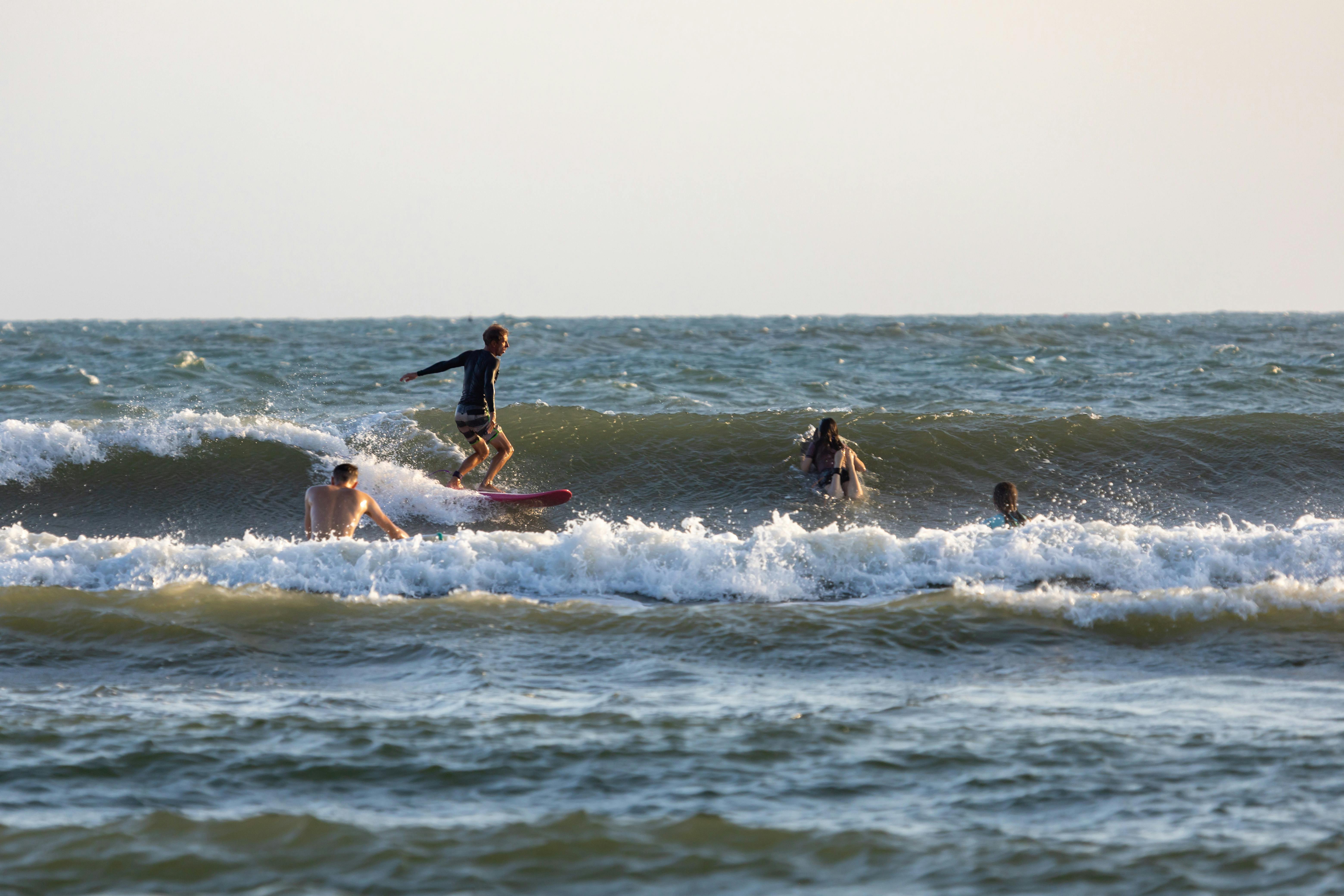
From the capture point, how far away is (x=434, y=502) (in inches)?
484

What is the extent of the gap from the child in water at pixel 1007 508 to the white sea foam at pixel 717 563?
1.20 feet

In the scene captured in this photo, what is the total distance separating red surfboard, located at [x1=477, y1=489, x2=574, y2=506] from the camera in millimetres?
12242

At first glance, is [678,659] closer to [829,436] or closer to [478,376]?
[478,376]

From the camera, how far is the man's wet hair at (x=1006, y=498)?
9789mm

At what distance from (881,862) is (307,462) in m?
11.2

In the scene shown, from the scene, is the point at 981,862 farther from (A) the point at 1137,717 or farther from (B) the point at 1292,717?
(B) the point at 1292,717

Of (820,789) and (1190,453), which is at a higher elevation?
(1190,453)

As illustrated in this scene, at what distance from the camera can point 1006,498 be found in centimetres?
982

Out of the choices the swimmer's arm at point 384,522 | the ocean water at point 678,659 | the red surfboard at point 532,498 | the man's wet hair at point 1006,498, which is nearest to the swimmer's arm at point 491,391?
the red surfboard at point 532,498

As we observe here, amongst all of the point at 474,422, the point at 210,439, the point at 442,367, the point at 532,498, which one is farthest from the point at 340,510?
the point at 210,439

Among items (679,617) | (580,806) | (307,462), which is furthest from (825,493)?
(580,806)

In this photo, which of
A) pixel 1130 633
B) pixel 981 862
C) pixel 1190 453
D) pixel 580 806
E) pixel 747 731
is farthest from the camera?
pixel 1190 453

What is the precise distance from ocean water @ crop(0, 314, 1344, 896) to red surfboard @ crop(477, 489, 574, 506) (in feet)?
0.35

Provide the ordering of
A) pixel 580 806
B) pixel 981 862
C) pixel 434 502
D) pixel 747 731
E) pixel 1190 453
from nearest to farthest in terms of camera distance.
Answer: pixel 981 862 < pixel 580 806 < pixel 747 731 < pixel 434 502 < pixel 1190 453
